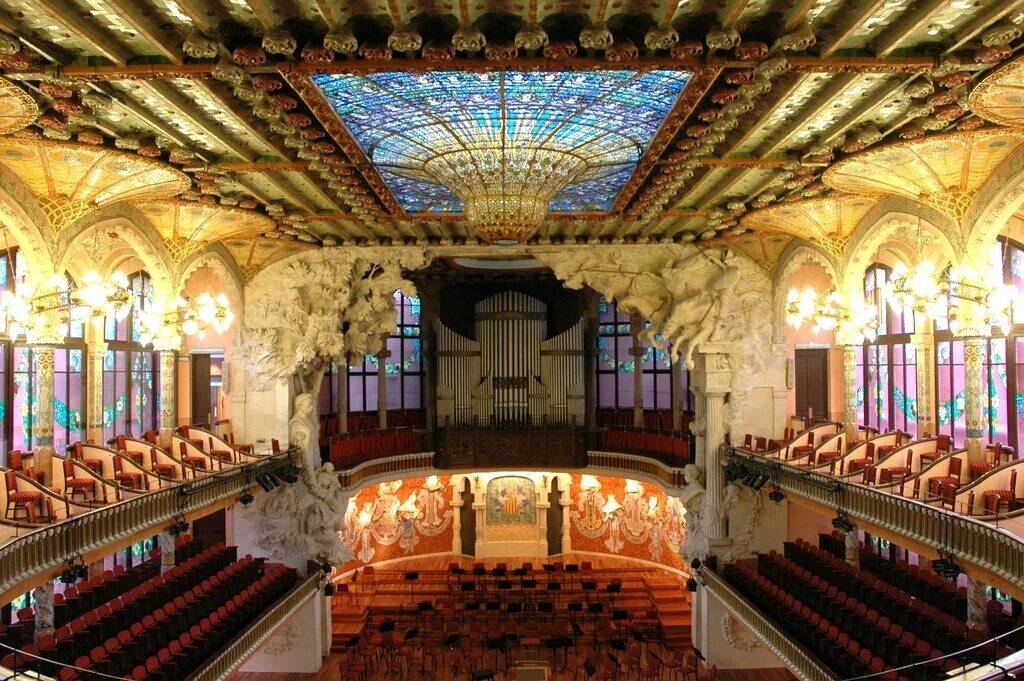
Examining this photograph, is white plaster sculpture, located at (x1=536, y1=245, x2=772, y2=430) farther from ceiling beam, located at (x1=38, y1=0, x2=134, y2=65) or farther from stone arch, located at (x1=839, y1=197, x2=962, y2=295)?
ceiling beam, located at (x1=38, y1=0, x2=134, y2=65)

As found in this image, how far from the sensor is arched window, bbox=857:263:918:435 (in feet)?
72.2

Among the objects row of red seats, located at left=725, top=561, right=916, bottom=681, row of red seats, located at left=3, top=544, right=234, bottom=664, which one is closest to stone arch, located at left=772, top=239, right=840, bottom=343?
row of red seats, located at left=725, top=561, right=916, bottom=681

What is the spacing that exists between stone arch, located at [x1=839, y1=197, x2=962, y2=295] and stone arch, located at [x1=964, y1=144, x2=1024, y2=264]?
36 centimetres

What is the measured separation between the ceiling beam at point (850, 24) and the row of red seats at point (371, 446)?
1852cm

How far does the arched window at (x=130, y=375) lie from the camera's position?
23469mm

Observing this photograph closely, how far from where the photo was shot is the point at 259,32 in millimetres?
8367

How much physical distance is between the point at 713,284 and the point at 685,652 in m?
9.88

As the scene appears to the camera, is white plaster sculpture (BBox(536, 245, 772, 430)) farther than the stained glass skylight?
Yes

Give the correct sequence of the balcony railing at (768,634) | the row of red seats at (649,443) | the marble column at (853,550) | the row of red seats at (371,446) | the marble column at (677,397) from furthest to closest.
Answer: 1. the marble column at (677,397)
2. the row of red seats at (371,446)
3. the row of red seats at (649,443)
4. the marble column at (853,550)
5. the balcony railing at (768,634)

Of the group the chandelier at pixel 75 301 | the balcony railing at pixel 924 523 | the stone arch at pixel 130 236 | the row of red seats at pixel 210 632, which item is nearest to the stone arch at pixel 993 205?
the balcony railing at pixel 924 523

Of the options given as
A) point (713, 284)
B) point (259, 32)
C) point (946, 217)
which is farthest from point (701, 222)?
point (259, 32)

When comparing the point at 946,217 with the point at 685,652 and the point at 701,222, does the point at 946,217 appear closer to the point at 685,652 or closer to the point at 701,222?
the point at 701,222

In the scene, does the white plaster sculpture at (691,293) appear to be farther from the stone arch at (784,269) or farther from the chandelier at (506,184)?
the chandelier at (506,184)

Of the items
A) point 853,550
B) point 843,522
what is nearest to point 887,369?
point 853,550
